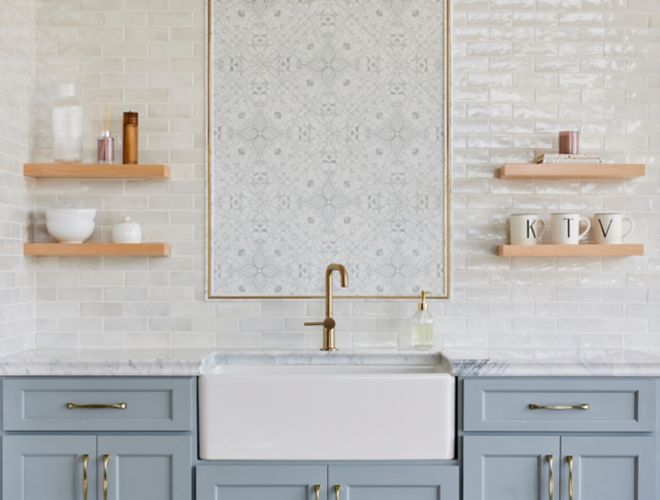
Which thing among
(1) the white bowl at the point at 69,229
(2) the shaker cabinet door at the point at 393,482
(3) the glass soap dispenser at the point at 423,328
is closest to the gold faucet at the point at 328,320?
(3) the glass soap dispenser at the point at 423,328

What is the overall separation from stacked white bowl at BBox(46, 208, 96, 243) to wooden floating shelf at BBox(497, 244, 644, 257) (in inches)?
75.1

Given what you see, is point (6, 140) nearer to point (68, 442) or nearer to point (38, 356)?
point (38, 356)

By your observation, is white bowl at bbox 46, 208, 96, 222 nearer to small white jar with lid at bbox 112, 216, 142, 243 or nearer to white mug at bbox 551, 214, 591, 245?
small white jar with lid at bbox 112, 216, 142, 243

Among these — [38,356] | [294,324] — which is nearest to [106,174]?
[38,356]

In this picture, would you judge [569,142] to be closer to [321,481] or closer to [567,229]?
[567,229]

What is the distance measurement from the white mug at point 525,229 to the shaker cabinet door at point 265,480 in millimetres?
1326

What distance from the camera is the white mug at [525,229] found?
319 cm

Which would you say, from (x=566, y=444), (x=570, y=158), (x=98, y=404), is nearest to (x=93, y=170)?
(x=98, y=404)

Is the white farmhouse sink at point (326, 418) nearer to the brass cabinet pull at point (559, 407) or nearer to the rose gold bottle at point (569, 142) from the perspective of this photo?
the brass cabinet pull at point (559, 407)

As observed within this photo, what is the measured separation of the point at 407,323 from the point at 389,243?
1.25 feet

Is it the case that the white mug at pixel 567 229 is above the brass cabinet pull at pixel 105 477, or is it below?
above

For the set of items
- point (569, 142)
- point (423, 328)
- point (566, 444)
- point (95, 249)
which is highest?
point (569, 142)

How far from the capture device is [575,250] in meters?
3.14

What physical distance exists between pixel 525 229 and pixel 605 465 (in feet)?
3.41
